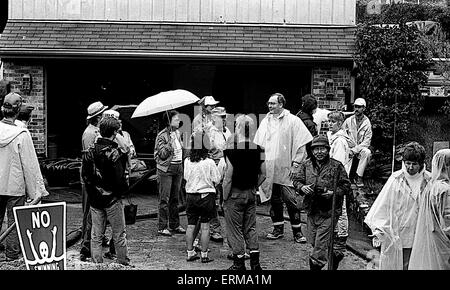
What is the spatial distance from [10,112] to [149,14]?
525cm

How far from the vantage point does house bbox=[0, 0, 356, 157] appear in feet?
32.9

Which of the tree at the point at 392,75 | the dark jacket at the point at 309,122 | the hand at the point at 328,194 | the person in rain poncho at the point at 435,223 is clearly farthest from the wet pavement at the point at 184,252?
the tree at the point at 392,75

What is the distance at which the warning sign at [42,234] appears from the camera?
3723mm

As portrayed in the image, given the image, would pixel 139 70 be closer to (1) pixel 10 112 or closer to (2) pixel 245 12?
(2) pixel 245 12

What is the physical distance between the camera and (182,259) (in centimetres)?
624

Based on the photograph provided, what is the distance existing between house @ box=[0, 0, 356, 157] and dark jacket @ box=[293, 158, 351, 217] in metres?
4.65

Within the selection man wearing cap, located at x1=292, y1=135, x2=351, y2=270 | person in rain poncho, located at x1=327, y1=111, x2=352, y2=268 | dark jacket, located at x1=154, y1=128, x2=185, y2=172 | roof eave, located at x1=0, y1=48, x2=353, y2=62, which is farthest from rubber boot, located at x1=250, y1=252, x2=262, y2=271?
roof eave, located at x1=0, y1=48, x2=353, y2=62

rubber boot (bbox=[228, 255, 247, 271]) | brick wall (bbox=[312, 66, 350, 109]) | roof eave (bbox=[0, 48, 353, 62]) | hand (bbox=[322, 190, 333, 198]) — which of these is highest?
roof eave (bbox=[0, 48, 353, 62])

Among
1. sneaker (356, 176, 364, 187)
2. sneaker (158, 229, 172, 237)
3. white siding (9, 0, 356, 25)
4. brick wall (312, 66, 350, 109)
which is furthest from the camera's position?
white siding (9, 0, 356, 25)

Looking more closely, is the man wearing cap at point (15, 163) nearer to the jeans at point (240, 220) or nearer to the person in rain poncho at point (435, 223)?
the jeans at point (240, 220)

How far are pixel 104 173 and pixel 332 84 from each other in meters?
5.52

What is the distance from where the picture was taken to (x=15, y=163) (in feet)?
18.3

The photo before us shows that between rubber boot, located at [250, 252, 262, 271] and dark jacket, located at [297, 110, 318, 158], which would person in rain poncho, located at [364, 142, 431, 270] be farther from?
dark jacket, located at [297, 110, 318, 158]

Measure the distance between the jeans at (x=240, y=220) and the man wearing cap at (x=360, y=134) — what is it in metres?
2.95
